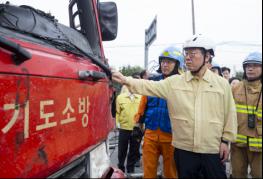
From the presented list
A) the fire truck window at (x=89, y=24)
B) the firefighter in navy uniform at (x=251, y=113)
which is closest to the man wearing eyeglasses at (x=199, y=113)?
the fire truck window at (x=89, y=24)

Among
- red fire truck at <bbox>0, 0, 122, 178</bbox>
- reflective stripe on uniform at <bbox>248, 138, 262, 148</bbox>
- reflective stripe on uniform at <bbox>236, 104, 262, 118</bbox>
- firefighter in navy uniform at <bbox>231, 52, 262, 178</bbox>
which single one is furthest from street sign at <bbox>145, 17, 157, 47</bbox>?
red fire truck at <bbox>0, 0, 122, 178</bbox>

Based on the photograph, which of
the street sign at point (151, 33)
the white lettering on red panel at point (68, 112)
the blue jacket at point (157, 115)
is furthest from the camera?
the street sign at point (151, 33)

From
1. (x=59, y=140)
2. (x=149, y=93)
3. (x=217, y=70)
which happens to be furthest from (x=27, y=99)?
(x=217, y=70)

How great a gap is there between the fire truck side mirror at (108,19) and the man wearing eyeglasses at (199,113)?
321 mm

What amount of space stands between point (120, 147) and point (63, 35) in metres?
3.43

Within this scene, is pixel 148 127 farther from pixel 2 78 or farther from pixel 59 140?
pixel 2 78

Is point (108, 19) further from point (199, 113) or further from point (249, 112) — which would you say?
point (249, 112)

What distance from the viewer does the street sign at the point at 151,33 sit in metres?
4.81

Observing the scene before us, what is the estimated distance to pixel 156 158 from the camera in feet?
10.5

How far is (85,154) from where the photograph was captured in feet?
5.00

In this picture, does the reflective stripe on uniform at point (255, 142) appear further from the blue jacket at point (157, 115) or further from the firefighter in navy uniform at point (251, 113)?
the blue jacket at point (157, 115)

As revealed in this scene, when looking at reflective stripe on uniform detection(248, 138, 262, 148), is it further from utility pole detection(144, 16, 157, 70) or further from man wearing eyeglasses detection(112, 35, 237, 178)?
utility pole detection(144, 16, 157, 70)

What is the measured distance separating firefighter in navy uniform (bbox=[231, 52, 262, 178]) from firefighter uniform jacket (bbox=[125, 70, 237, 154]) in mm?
520

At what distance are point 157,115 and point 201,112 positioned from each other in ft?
2.81
